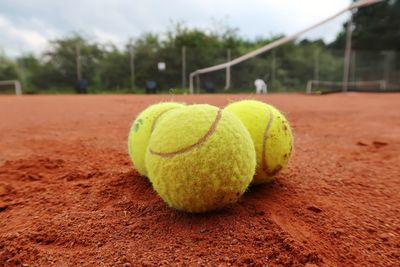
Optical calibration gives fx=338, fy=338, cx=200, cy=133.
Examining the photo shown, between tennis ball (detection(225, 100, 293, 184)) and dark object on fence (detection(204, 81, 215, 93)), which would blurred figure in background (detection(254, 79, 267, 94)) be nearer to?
dark object on fence (detection(204, 81, 215, 93))

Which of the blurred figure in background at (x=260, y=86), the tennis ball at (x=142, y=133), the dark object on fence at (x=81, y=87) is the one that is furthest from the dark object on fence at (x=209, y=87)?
the tennis ball at (x=142, y=133)

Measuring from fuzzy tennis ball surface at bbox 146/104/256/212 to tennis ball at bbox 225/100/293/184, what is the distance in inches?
11.5

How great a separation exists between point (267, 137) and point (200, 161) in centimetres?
60

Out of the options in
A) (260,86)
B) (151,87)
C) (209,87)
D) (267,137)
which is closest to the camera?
(267,137)

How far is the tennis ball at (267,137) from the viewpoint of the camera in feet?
6.10

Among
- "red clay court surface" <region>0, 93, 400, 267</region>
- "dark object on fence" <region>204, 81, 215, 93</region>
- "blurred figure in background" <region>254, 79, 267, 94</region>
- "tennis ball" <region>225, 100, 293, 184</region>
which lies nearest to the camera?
"red clay court surface" <region>0, 93, 400, 267</region>

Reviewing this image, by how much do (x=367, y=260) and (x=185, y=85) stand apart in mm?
19590

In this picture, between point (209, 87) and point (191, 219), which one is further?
point (209, 87)

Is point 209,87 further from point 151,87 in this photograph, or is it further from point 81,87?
point 81,87

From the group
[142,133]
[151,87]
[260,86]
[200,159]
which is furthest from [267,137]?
[151,87]

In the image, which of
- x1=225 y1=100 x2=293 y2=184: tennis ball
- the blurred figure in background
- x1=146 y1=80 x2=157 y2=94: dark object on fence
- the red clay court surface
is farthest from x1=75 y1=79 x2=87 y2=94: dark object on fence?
x1=225 y1=100 x2=293 y2=184: tennis ball

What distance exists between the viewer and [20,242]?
1.32 metres

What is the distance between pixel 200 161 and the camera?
4.60ft

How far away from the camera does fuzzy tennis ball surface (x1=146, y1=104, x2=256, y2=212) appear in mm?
1404
